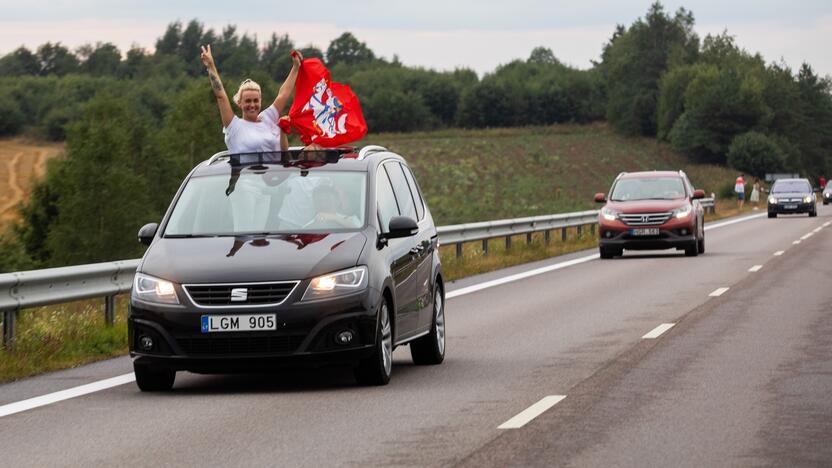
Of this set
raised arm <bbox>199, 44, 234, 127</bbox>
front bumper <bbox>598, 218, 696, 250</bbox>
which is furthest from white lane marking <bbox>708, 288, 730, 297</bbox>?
front bumper <bbox>598, 218, 696, 250</bbox>

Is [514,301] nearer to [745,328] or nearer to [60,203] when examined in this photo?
[745,328]

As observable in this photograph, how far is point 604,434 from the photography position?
8117 mm

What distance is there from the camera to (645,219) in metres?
29.0

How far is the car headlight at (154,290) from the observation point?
9977mm

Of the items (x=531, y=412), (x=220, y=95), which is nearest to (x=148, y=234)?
(x=220, y=95)

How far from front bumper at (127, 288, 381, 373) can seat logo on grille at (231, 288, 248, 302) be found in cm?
6

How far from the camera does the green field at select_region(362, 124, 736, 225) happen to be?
82.9 metres

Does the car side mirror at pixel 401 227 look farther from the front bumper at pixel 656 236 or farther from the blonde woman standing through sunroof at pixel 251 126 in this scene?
the front bumper at pixel 656 236

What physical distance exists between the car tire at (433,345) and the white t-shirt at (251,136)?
1.72 meters

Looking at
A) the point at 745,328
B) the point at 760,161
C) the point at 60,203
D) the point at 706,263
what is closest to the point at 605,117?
the point at 760,161

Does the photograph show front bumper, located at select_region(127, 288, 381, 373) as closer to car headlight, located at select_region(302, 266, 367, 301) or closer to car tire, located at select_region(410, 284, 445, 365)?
car headlight, located at select_region(302, 266, 367, 301)

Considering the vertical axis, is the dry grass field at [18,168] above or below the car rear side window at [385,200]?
below

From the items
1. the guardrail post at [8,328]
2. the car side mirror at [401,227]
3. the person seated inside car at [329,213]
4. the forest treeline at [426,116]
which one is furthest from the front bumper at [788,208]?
the car side mirror at [401,227]

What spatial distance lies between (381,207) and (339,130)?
217cm
